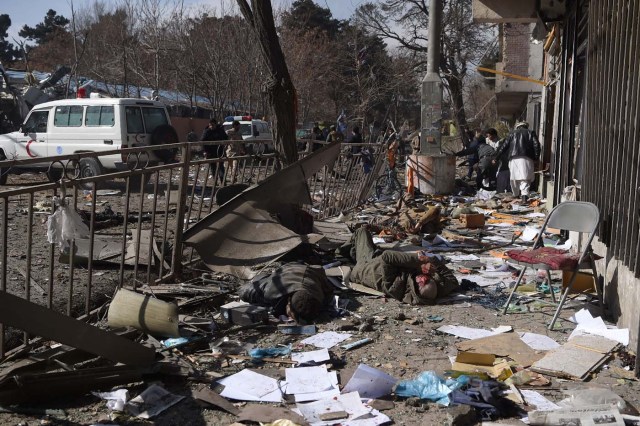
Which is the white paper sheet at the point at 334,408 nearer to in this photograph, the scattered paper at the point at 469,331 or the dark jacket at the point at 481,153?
the scattered paper at the point at 469,331

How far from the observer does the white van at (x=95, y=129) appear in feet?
48.5

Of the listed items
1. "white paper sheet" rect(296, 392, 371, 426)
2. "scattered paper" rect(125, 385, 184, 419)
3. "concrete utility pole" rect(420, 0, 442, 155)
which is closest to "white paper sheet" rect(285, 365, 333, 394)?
"white paper sheet" rect(296, 392, 371, 426)

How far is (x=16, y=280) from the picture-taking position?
645cm

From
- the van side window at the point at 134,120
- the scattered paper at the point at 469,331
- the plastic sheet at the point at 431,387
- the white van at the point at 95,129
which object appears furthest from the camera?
the van side window at the point at 134,120

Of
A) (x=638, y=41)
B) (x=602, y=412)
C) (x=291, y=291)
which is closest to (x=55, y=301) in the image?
(x=291, y=291)

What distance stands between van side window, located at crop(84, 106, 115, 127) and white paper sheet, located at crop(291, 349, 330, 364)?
37.8 feet

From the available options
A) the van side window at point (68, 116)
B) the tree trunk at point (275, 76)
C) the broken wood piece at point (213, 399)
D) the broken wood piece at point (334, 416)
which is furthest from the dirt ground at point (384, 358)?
the van side window at point (68, 116)

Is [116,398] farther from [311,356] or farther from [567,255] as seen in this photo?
[567,255]

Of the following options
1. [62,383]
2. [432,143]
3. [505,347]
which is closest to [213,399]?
[62,383]

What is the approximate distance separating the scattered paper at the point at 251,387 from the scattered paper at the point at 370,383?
1.40 ft

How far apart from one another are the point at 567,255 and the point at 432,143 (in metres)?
10.1

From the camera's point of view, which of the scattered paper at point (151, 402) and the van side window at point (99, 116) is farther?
the van side window at point (99, 116)

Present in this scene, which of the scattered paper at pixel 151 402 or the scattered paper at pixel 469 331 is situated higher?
the scattered paper at pixel 469 331

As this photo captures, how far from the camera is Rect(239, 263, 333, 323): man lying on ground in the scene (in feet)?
17.6
